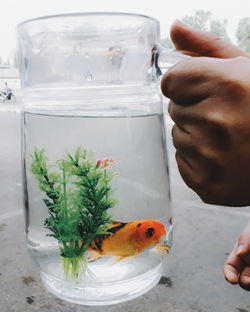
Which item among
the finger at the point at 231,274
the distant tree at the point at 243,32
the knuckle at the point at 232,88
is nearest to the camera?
the knuckle at the point at 232,88

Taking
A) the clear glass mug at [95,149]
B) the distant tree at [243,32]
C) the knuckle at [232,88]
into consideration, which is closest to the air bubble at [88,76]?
the clear glass mug at [95,149]

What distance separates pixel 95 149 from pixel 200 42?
12 cm

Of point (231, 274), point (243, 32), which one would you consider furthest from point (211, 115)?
point (243, 32)

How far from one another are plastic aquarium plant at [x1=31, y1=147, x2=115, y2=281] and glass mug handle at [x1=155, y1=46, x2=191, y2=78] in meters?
0.09

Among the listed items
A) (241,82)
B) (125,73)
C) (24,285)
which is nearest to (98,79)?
(125,73)

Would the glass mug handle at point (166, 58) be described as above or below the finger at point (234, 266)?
above

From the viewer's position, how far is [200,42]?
12.4 inches

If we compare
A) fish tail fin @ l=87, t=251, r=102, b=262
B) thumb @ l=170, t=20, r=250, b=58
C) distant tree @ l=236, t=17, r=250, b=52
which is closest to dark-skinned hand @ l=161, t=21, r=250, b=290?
thumb @ l=170, t=20, r=250, b=58

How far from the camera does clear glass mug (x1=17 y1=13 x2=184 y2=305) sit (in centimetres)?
33

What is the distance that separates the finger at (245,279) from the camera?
46cm

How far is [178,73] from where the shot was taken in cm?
29

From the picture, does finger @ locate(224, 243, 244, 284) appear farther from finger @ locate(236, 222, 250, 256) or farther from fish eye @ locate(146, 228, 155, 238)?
fish eye @ locate(146, 228, 155, 238)

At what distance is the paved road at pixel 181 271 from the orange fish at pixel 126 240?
0.40 feet

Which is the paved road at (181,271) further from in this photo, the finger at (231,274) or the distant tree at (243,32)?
the distant tree at (243,32)
